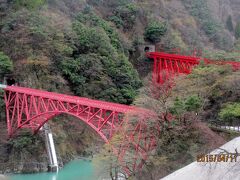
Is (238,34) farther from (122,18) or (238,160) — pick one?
(238,160)

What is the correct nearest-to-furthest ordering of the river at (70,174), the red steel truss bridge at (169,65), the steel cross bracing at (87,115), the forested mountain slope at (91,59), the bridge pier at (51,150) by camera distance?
the steel cross bracing at (87,115)
the forested mountain slope at (91,59)
the river at (70,174)
the bridge pier at (51,150)
the red steel truss bridge at (169,65)

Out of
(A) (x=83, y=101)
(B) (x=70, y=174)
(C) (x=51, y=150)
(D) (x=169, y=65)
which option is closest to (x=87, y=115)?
(A) (x=83, y=101)

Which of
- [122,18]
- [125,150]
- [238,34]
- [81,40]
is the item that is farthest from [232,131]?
[238,34]

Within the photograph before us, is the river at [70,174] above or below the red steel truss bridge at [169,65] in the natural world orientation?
below

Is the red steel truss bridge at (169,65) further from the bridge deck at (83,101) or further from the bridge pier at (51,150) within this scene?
the bridge deck at (83,101)

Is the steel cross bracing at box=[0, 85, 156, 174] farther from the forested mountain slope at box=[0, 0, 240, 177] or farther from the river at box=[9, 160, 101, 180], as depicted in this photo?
the river at box=[9, 160, 101, 180]

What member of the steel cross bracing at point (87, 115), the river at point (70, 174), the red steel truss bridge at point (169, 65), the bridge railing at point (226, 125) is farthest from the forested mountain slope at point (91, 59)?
the red steel truss bridge at point (169, 65)

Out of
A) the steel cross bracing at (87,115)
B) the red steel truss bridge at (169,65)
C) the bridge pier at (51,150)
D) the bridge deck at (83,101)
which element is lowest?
the bridge pier at (51,150)
